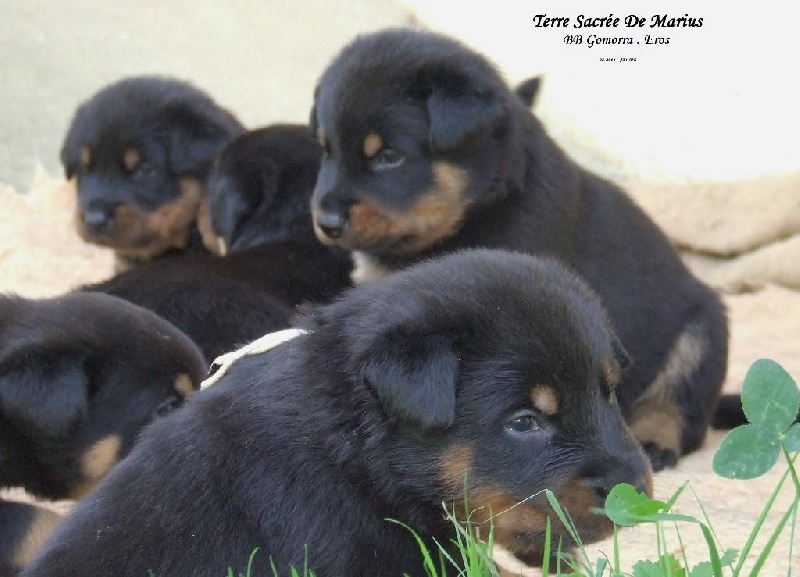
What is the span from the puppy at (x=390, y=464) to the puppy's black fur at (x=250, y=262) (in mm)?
1706

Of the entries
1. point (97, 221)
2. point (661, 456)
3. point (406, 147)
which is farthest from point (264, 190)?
point (661, 456)

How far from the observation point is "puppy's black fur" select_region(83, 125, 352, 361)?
4559 mm

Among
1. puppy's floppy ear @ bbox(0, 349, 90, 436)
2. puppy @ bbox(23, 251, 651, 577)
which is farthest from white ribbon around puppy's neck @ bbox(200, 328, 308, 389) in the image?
puppy's floppy ear @ bbox(0, 349, 90, 436)

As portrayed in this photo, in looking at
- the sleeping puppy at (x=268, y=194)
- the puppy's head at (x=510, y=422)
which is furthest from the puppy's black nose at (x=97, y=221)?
the puppy's head at (x=510, y=422)

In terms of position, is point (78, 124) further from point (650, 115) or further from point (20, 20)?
point (650, 115)

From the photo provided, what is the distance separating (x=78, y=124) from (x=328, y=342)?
11.7 feet

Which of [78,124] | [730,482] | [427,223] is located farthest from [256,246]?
[730,482]

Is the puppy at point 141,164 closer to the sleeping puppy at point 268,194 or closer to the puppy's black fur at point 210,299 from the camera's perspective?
the sleeping puppy at point 268,194

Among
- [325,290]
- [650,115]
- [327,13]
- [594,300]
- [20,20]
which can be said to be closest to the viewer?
[594,300]

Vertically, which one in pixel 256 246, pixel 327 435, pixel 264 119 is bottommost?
pixel 264 119

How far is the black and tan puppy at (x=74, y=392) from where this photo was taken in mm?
3615

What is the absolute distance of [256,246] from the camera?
5297mm

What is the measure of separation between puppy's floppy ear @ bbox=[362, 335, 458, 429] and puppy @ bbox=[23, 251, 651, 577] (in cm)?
4

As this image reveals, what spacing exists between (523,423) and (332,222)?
2018mm
